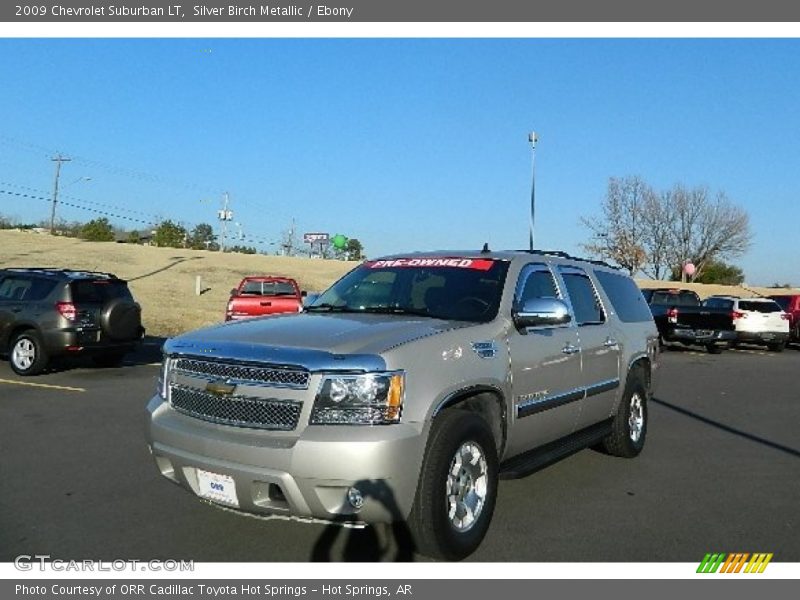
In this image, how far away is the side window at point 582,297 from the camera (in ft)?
19.3

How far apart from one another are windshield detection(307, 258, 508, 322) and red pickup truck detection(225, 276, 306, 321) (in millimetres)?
11048

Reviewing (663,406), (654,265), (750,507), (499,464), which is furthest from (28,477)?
(654,265)

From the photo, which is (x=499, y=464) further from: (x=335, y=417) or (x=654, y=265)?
(x=654, y=265)

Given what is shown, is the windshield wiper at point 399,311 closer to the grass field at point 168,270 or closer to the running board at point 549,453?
the running board at point 549,453

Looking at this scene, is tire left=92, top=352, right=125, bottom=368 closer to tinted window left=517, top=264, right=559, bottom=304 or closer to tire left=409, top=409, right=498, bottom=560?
tinted window left=517, top=264, right=559, bottom=304

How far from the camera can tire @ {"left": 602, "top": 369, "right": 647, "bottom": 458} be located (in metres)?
6.63

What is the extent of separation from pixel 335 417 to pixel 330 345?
1.29ft

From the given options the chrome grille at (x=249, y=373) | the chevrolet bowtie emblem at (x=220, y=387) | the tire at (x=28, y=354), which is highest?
the chrome grille at (x=249, y=373)

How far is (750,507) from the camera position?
17.4ft

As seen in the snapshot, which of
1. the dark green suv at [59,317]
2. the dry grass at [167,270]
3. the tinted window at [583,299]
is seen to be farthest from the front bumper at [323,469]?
the dry grass at [167,270]

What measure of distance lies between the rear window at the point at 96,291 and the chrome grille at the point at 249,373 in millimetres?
8164

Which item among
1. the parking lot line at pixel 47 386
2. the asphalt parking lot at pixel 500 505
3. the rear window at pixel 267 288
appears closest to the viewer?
the asphalt parking lot at pixel 500 505

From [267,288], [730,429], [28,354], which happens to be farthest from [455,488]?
[267,288]

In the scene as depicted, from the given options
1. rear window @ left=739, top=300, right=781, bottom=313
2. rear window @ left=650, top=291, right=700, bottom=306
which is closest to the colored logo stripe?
rear window @ left=650, top=291, right=700, bottom=306
